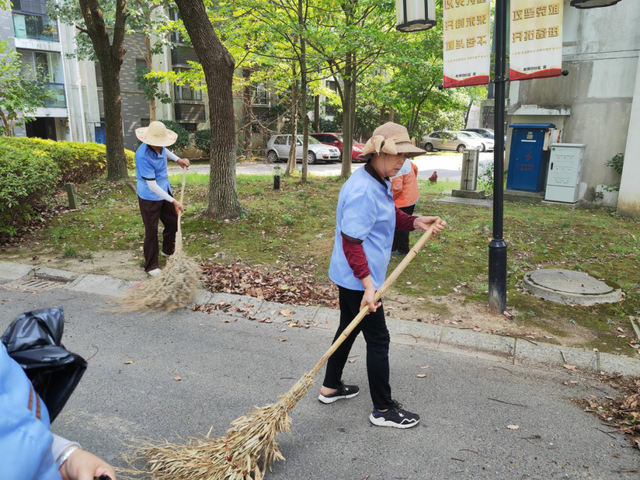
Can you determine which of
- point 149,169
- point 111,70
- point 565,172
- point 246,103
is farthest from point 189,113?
point 149,169

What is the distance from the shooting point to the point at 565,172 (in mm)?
11523

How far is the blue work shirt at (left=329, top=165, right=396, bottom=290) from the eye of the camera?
308 cm

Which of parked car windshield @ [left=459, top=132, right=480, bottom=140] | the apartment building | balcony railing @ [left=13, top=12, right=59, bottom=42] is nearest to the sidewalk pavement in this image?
the apartment building

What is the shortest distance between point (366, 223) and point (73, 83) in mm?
30546

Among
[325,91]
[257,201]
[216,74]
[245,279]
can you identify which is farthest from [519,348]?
[325,91]

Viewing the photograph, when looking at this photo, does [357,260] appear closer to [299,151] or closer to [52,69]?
[299,151]

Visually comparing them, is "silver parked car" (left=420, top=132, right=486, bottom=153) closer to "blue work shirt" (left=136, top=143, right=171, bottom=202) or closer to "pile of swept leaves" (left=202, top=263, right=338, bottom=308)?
"pile of swept leaves" (left=202, top=263, right=338, bottom=308)

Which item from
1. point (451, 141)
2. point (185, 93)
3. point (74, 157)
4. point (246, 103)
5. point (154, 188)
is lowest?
point (154, 188)

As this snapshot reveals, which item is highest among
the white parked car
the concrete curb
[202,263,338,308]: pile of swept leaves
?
the white parked car

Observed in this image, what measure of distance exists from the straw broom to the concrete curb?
210mm

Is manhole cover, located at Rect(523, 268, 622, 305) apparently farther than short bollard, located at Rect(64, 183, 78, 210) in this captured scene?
No

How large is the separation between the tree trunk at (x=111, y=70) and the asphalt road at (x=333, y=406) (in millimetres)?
8197

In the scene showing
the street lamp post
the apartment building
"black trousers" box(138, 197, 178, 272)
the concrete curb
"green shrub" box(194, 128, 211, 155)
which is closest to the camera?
the concrete curb

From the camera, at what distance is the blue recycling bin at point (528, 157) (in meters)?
12.3
